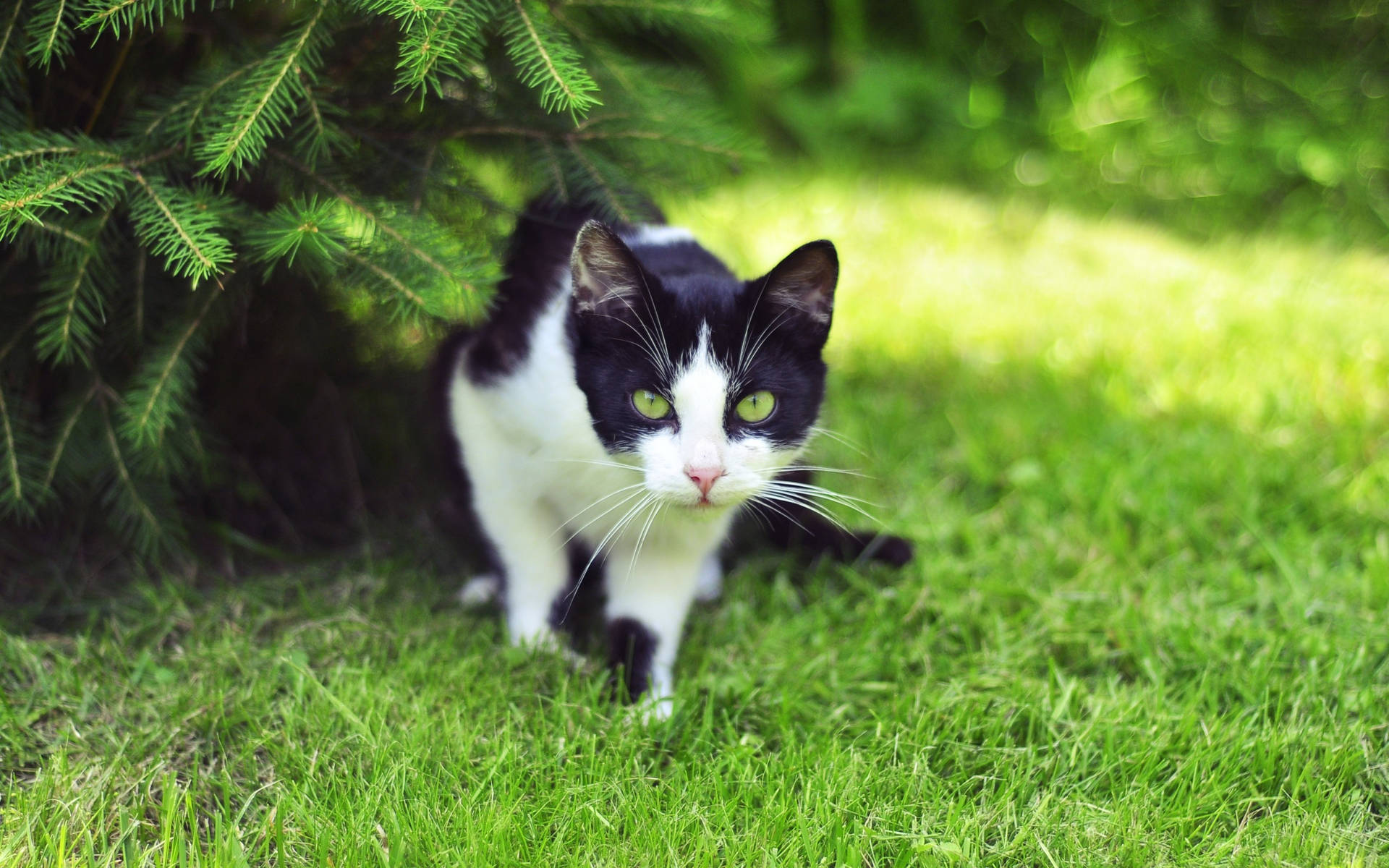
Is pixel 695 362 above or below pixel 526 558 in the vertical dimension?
above

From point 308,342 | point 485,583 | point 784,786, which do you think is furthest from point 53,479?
point 784,786

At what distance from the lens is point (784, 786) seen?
5.30 feet

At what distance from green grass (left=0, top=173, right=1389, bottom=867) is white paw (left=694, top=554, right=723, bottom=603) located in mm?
51

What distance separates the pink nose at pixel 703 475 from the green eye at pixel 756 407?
146mm

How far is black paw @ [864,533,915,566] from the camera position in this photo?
2273 millimetres

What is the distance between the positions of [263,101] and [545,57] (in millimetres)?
450

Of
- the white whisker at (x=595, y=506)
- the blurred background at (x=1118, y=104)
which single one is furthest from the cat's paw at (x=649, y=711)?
the blurred background at (x=1118, y=104)

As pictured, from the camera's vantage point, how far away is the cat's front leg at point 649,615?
193cm

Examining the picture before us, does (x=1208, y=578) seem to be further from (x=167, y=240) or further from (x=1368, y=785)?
(x=167, y=240)

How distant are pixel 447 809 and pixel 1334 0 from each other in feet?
15.6

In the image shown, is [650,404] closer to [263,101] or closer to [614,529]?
[614,529]

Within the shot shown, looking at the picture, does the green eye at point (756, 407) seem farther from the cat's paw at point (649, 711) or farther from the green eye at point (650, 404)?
the cat's paw at point (649, 711)

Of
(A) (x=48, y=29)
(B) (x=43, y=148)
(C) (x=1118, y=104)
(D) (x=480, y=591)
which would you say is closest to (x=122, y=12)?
(A) (x=48, y=29)

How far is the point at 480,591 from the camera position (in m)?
2.23
